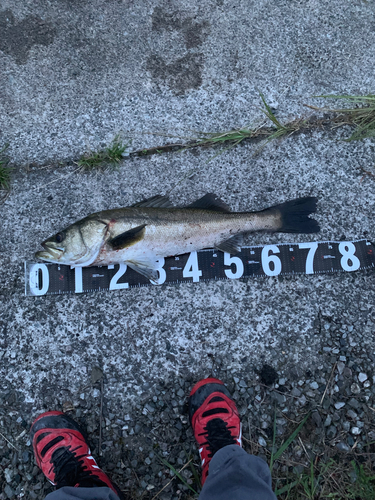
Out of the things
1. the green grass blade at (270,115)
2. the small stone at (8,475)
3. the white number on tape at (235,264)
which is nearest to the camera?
the small stone at (8,475)

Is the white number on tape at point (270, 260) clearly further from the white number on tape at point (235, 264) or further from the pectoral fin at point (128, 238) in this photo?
the pectoral fin at point (128, 238)

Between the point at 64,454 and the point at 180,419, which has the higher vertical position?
the point at 180,419

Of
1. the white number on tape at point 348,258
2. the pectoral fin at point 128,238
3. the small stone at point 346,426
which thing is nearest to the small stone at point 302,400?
the small stone at point 346,426

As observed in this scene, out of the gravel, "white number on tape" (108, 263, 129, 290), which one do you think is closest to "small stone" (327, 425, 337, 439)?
the gravel

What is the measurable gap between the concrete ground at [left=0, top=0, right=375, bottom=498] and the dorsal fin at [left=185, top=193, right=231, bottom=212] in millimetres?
248

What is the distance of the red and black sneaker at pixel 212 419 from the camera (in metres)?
2.89

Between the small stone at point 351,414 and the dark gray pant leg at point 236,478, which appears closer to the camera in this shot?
the dark gray pant leg at point 236,478

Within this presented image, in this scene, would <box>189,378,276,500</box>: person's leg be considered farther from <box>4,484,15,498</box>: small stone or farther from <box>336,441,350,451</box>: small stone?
<box>4,484,15,498</box>: small stone

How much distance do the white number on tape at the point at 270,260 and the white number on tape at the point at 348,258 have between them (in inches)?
Answer: 25.8

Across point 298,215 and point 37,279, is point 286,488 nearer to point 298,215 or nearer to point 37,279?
point 298,215

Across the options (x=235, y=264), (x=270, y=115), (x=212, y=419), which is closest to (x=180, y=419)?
(x=212, y=419)

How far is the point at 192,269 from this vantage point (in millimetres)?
3365

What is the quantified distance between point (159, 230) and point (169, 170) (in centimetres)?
87

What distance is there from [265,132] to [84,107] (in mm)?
2157
